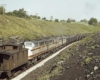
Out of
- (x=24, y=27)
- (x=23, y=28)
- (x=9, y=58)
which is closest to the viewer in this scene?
(x=9, y=58)

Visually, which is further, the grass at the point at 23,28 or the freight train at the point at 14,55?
the grass at the point at 23,28

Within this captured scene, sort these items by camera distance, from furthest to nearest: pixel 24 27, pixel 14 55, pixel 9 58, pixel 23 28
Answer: pixel 24 27, pixel 23 28, pixel 14 55, pixel 9 58

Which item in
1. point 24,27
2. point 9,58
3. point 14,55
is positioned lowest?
point 9,58

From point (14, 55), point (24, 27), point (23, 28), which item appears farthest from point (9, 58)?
point (24, 27)

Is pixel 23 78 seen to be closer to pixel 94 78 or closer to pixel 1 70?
pixel 1 70

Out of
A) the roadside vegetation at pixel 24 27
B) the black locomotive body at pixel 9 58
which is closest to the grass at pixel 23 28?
the roadside vegetation at pixel 24 27

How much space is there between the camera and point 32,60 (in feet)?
107

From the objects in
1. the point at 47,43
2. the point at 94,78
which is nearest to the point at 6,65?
the point at 94,78

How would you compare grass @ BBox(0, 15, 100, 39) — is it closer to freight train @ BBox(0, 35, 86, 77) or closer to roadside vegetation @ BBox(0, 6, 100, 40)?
roadside vegetation @ BBox(0, 6, 100, 40)

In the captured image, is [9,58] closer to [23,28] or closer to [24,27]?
[23,28]

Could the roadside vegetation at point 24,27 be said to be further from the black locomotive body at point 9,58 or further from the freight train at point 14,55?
the black locomotive body at point 9,58

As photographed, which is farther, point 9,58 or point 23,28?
point 23,28

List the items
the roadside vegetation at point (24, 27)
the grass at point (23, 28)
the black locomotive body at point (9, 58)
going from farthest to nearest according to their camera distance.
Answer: the roadside vegetation at point (24, 27), the grass at point (23, 28), the black locomotive body at point (9, 58)

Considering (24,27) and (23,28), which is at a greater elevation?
(24,27)
